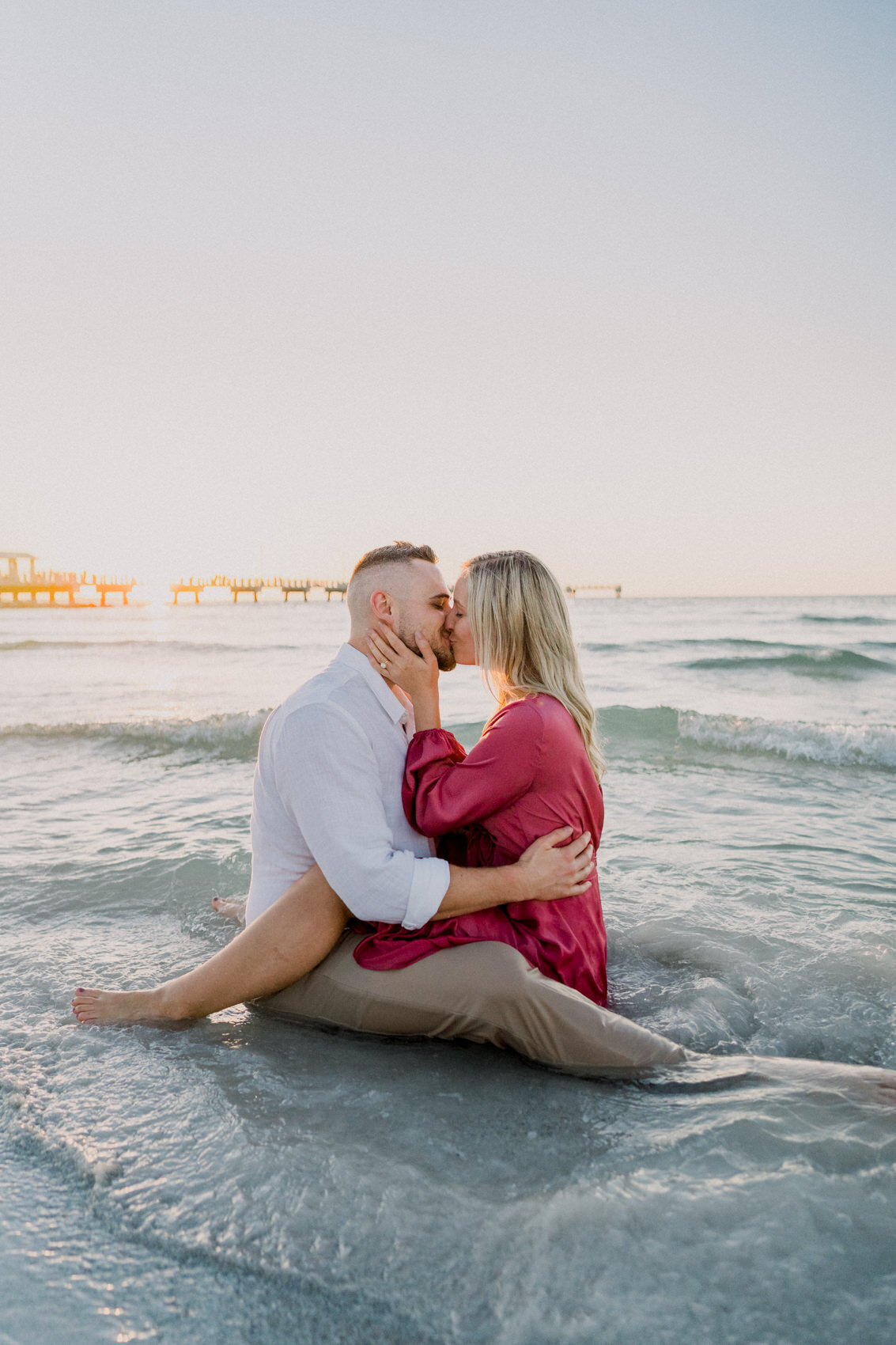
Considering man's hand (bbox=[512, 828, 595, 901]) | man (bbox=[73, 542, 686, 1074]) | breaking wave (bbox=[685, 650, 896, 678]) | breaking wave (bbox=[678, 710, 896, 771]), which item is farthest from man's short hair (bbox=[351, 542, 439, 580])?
breaking wave (bbox=[685, 650, 896, 678])

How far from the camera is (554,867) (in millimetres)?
3254

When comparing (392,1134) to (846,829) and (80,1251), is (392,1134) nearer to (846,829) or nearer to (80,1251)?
(80,1251)

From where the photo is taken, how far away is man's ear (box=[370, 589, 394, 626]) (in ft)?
11.7

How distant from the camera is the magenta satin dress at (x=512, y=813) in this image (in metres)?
3.21

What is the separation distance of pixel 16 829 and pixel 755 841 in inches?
229

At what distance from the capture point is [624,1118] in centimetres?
287

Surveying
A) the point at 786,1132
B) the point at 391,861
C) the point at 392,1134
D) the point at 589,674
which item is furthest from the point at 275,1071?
the point at 589,674

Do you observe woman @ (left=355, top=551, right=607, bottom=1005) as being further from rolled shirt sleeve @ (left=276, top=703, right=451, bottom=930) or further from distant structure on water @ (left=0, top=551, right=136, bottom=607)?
distant structure on water @ (left=0, top=551, right=136, bottom=607)

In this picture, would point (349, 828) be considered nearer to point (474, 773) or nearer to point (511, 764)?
point (474, 773)

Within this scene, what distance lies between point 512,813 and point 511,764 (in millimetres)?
263

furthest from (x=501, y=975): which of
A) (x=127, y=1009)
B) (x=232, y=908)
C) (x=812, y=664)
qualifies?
(x=812, y=664)

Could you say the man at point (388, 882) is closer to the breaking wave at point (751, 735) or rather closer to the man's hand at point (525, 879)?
the man's hand at point (525, 879)

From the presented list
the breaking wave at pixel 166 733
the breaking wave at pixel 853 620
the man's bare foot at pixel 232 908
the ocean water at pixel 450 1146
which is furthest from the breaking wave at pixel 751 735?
the breaking wave at pixel 853 620

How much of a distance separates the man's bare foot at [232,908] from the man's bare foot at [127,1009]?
1427 mm
